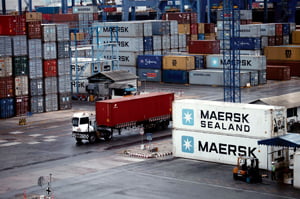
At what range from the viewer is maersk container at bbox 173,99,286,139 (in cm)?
4597

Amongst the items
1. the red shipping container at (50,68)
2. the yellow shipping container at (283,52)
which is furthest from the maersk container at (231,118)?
the yellow shipping container at (283,52)

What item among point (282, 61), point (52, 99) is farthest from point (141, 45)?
point (52, 99)

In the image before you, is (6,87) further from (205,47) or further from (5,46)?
(205,47)

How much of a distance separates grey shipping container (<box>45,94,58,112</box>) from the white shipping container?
2.75 meters

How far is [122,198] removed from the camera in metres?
39.7

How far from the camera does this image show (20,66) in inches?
2950

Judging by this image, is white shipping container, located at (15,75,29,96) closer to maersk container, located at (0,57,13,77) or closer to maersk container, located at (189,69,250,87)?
maersk container, located at (0,57,13,77)

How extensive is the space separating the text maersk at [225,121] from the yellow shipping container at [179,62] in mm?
51842

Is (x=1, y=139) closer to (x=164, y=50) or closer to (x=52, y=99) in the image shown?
(x=52, y=99)

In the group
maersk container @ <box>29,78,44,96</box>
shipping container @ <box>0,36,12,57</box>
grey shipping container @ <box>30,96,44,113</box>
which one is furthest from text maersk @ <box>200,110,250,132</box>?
shipping container @ <box>0,36,12,57</box>

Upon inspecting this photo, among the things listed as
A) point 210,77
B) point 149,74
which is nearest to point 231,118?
point 210,77

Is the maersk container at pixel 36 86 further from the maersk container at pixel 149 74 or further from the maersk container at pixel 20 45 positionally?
the maersk container at pixel 149 74

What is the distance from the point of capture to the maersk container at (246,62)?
98125mm

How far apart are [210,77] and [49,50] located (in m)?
29.7
